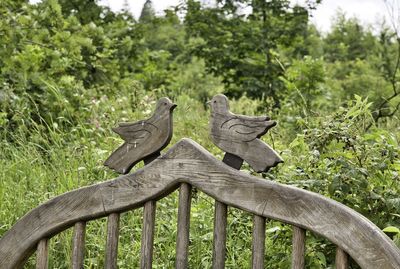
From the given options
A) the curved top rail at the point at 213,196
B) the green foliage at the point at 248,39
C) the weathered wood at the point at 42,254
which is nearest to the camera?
the curved top rail at the point at 213,196

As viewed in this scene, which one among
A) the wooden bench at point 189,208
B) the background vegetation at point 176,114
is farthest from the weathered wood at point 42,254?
the background vegetation at point 176,114

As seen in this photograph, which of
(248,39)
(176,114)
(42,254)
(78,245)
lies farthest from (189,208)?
(248,39)

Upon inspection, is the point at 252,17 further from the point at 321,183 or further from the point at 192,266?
the point at 321,183

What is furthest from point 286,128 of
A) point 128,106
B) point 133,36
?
point 133,36

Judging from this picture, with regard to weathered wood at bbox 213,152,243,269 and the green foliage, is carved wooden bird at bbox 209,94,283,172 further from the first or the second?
the green foliage

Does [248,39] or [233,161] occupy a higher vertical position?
[248,39]

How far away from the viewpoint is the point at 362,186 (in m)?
2.34

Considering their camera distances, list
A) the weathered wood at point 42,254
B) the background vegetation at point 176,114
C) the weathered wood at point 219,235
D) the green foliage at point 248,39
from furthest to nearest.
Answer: the green foliage at point 248,39, the background vegetation at point 176,114, the weathered wood at point 42,254, the weathered wood at point 219,235

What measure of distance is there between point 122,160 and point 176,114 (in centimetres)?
418

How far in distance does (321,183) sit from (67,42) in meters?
3.80

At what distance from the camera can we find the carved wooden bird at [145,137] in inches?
71.6

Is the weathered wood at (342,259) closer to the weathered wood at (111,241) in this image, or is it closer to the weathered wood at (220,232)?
the weathered wood at (220,232)

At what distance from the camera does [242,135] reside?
1.70 metres

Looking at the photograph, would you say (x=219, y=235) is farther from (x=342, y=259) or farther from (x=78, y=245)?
(x=78, y=245)
